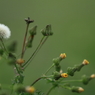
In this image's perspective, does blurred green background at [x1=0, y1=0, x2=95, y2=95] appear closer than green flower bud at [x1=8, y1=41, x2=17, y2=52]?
No

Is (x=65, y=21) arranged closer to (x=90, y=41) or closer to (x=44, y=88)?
(x=90, y=41)

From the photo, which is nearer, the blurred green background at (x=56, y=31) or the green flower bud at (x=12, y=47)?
the green flower bud at (x=12, y=47)

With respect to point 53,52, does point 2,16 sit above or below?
above

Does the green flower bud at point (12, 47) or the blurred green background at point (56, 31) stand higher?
the blurred green background at point (56, 31)

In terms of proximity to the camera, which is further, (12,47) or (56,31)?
(56,31)

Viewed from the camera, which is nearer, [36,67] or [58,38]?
[36,67]

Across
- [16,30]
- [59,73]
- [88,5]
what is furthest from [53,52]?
[59,73]

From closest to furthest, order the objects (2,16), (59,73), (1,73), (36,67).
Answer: (59,73)
(1,73)
(36,67)
(2,16)

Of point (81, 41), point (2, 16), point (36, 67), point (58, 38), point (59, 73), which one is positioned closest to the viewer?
point (59, 73)
